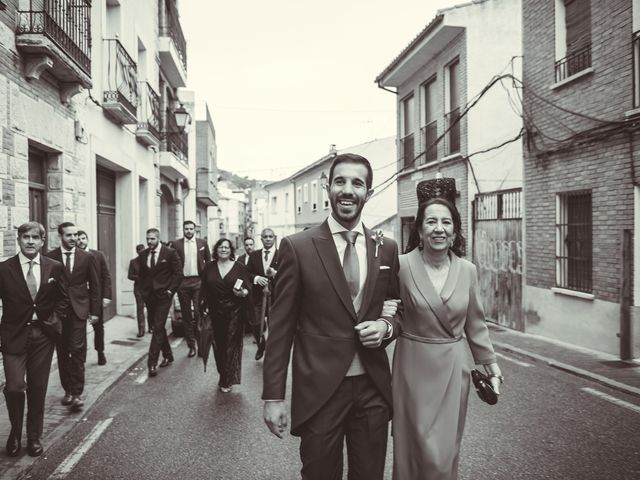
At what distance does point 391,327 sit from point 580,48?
30.3 ft

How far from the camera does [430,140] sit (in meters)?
17.7

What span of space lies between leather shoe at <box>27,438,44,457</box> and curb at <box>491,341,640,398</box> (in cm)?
597

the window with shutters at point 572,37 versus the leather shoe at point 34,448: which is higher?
the window with shutters at point 572,37

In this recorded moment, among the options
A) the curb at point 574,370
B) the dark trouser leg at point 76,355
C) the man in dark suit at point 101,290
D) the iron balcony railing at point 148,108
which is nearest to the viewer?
the dark trouser leg at point 76,355

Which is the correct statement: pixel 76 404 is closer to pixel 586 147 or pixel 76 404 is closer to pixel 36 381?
pixel 36 381

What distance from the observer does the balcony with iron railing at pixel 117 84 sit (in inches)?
451

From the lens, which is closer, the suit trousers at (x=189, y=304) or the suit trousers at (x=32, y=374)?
the suit trousers at (x=32, y=374)

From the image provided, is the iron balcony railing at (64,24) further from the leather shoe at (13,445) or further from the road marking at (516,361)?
the road marking at (516,361)

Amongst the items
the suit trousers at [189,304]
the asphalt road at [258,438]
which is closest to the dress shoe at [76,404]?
the asphalt road at [258,438]

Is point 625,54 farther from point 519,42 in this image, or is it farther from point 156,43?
point 156,43

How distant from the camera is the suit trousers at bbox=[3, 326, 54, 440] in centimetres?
452

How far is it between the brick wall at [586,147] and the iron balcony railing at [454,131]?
12.9 ft

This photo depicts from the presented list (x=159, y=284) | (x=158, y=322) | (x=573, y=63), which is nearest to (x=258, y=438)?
(x=158, y=322)

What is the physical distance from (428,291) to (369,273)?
662mm
